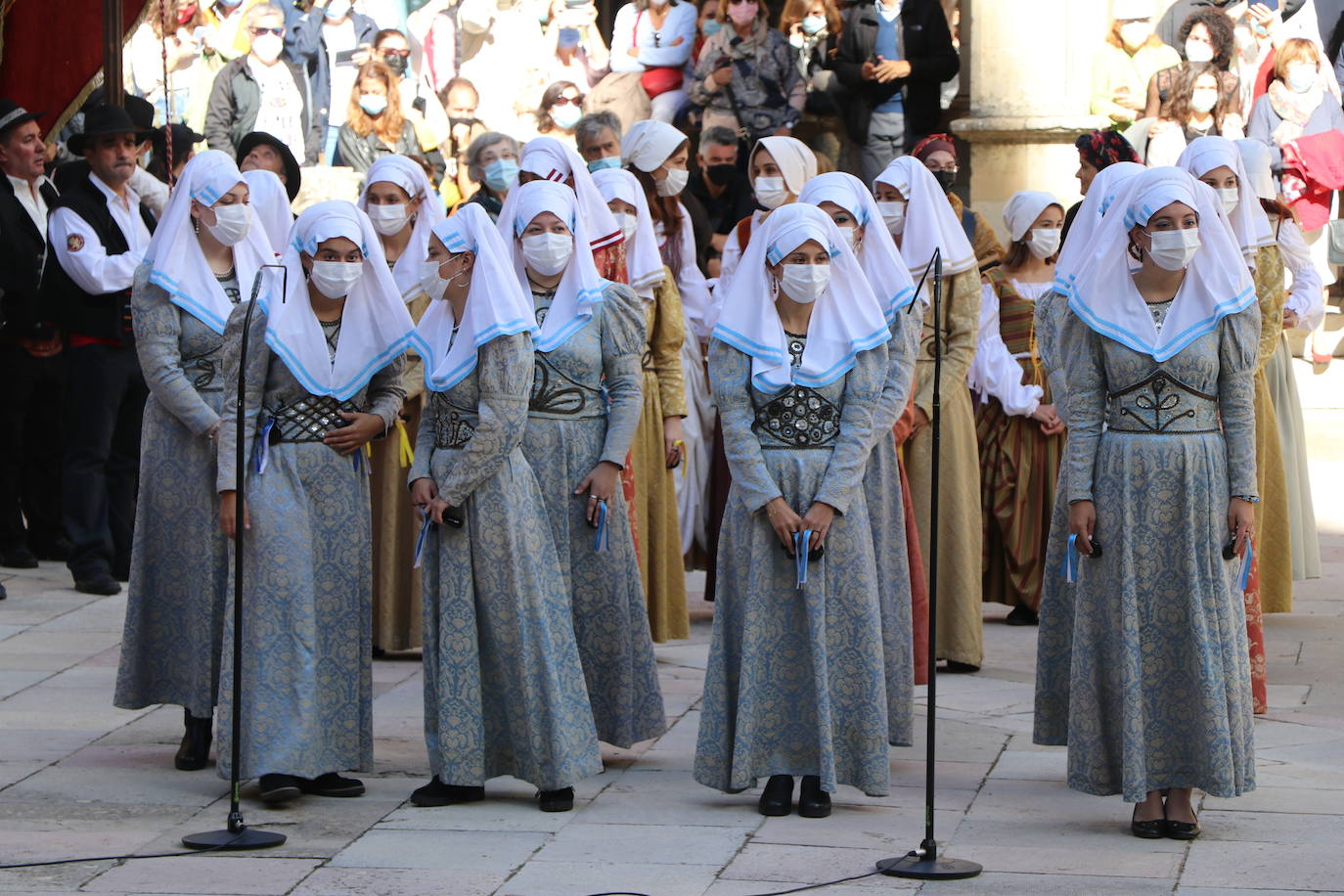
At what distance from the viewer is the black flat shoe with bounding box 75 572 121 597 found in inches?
419

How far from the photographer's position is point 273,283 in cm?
687

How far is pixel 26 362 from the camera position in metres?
11.0

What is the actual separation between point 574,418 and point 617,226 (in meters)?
1.33

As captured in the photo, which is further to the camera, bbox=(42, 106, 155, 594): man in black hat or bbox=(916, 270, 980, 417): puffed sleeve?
bbox=(42, 106, 155, 594): man in black hat

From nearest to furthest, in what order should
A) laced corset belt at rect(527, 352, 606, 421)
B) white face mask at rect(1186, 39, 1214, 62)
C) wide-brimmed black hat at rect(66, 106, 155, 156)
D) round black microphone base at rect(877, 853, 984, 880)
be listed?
1. round black microphone base at rect(877, 853, 984, 880)
2. laced corset belt at rect(527, 352, 606, 421)
3. wide-brimmed black hat at rect(66, 106, 155, 156)
4. white face mask at rect(1186, 39, 1214, 62)

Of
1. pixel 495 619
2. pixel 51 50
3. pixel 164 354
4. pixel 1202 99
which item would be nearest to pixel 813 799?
pixel 495 619

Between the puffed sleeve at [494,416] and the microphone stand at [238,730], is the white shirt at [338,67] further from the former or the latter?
the microphone stand at [238,730]

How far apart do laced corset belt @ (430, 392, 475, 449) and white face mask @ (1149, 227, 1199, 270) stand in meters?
2.03

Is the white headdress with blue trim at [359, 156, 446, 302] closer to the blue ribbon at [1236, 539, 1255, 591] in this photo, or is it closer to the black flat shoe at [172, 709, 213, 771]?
the black flat shoe at [172, 709, 213, 771]

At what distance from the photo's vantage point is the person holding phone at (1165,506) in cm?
630

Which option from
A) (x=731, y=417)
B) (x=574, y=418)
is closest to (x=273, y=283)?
(x=574, y=418)

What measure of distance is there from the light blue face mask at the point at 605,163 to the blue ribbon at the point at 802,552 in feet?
11.5

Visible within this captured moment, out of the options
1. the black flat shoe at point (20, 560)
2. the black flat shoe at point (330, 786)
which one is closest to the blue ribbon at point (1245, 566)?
the black flat shoe at point (330, 786)

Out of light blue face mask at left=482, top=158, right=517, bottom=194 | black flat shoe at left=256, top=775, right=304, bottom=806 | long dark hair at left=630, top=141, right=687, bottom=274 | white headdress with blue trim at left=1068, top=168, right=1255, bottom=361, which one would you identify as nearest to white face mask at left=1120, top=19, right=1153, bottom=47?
long dark hair at left=630, top=141, right=687, bottom=274
